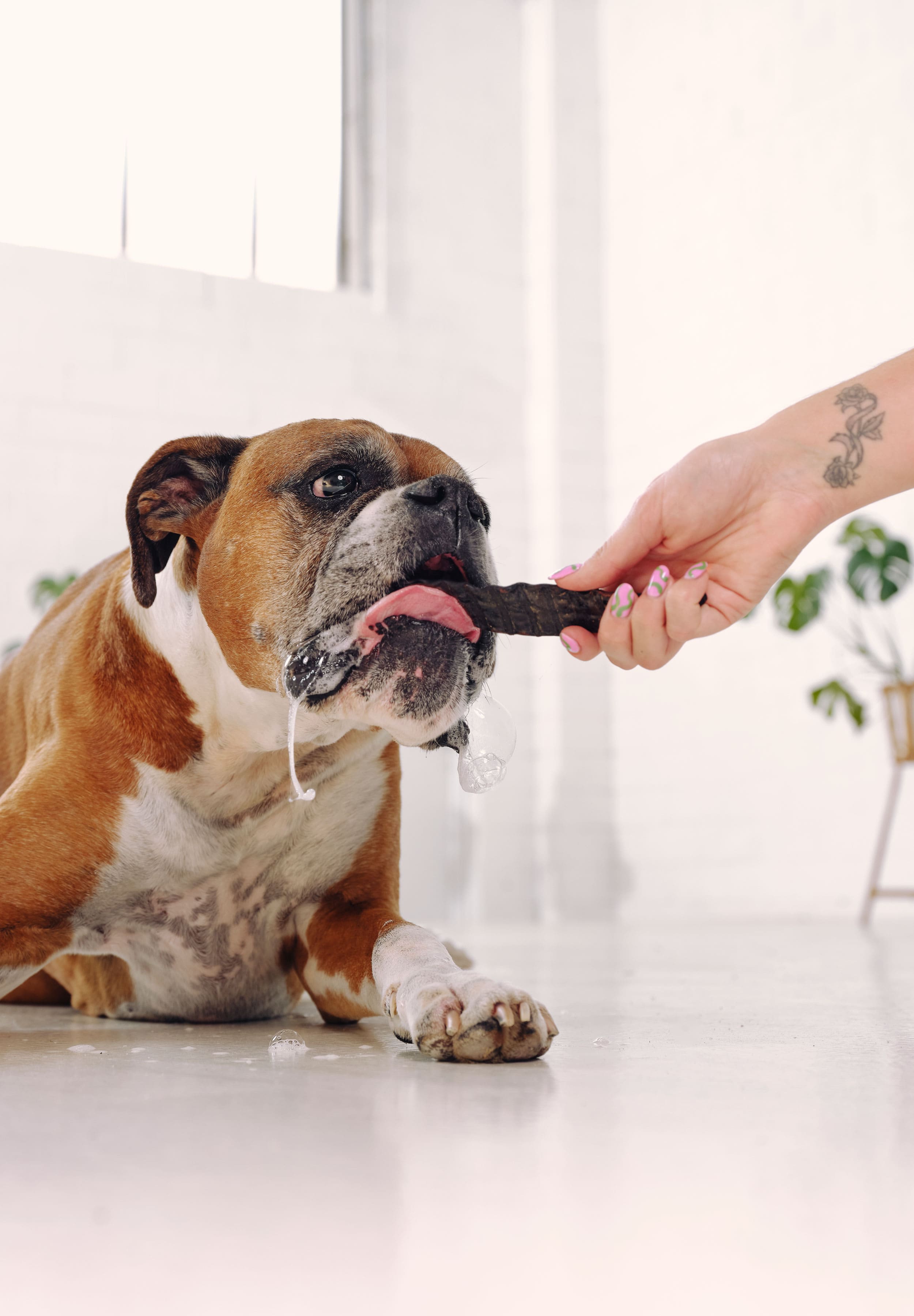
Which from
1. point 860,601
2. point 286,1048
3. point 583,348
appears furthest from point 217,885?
point 583,348

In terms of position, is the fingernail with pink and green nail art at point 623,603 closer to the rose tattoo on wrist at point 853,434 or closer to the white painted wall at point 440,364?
the rose tattoo on wrist at point 853,434

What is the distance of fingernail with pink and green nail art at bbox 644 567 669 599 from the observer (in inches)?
64.1

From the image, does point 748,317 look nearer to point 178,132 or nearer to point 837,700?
point 837,700

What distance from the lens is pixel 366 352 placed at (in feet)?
25.4

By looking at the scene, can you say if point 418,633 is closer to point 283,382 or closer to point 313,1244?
point 313,1244

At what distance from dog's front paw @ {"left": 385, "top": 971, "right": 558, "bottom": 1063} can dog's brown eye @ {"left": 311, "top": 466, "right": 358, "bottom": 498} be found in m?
0.68

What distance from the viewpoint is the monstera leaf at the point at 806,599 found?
17.9 feet

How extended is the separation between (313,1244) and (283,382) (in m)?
7.13

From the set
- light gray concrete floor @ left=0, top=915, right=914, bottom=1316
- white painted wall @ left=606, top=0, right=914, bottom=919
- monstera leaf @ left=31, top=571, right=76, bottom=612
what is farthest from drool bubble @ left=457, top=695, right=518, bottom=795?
monstera leaf @ left=31, top=571, right=76, bottom=612

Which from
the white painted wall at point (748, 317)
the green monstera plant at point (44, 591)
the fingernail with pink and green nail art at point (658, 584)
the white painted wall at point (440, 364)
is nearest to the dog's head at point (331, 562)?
the fingernail with pink and green nail art at point (658, 584)

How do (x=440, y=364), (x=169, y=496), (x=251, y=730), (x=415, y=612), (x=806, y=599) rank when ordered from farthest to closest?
(x=440, y=364), (x=806, y=599), (x=169, y=496), (x=251, y=730), (x=415, y=612)

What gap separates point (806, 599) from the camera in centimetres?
548

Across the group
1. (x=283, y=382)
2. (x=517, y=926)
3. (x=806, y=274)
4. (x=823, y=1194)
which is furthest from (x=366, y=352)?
(x=823, y=1194)

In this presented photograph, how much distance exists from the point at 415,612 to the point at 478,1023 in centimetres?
50
